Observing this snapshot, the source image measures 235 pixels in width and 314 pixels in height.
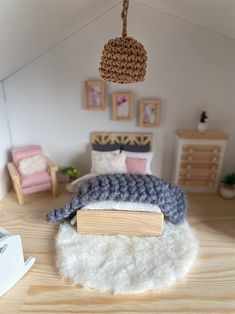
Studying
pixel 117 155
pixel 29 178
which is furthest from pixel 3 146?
pixel 117 155

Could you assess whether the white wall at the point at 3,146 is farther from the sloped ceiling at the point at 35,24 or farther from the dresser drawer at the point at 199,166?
the dresser drawer at the point at 199,166

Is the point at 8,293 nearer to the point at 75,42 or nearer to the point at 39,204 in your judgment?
the point at 39,204

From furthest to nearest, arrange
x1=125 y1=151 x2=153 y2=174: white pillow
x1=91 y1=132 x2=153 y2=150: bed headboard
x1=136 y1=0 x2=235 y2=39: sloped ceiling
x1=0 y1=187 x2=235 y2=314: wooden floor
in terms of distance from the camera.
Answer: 1. x1=91 y1=132 x2=153 y2=150: bed headboard
2. x1=125 y1=151 x2=153 y2=174: white pillow
3. x1=136 y1=0 x2=235 y2=39: sloped ceiling
4. x1=0 y1=187 x2=235 y2=314: wooden floor

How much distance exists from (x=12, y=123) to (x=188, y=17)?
2316mm

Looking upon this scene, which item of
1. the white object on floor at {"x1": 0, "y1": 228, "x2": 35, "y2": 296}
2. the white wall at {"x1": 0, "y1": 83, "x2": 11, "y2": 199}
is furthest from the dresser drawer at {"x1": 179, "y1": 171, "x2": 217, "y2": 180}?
the white wall at {"x1": 0, "y1": 83, "x2": 11, "y2": 199}

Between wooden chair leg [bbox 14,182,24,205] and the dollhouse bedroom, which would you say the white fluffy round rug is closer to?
the dollhouse bedroom

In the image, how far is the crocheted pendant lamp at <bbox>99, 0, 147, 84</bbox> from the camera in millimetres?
1688

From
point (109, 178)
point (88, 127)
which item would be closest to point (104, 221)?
point (109, 178)

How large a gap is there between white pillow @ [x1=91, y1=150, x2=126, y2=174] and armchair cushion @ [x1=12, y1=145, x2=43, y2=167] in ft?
2.47

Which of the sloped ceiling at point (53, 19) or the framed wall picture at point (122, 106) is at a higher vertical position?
the sloped ceiling at point (53, 19)

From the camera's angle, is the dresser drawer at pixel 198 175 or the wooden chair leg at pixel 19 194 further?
the dresser drawer at pixel 198 175

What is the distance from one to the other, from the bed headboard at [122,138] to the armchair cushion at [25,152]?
2.28ft

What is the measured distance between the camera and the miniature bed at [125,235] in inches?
74.9

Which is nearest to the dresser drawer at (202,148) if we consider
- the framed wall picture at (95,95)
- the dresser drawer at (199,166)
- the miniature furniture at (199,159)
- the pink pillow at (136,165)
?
the miniature furniture at (199,159)
